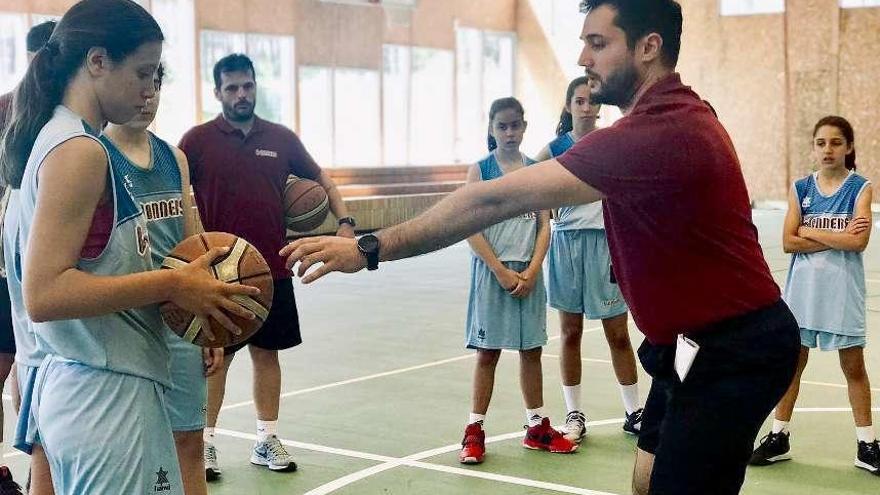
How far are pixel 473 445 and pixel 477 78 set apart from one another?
878 inches

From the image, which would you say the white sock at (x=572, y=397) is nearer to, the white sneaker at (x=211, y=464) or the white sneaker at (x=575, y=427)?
the white sneaker at (x=575, y=427)

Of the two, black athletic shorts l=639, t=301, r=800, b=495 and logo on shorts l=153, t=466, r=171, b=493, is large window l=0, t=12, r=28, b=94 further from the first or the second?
black athletic shorts l=639, t=301, r=800, b=495

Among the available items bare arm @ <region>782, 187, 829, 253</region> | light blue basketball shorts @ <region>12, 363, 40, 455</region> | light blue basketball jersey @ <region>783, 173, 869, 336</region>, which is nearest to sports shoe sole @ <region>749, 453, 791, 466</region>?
light blue basketball jersey @ <region>783, 173, 869, 336</region>

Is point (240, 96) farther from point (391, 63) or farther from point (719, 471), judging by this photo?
point (391, 63)

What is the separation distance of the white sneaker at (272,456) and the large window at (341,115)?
1753 cm

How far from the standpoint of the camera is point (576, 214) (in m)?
6.43

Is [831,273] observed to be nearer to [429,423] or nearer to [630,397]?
[630,397]

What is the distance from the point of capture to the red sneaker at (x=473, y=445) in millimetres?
5801

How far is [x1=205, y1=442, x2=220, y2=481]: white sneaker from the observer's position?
217 inches

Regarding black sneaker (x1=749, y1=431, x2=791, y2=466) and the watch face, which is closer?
the watch face

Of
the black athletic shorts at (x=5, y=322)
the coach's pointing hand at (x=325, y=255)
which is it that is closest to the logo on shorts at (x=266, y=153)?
the black athletic shorts at (x=5, y=322)

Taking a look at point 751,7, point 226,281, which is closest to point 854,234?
point 226,281

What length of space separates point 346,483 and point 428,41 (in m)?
20.9

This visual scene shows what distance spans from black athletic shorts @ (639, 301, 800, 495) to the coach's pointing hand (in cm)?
94
